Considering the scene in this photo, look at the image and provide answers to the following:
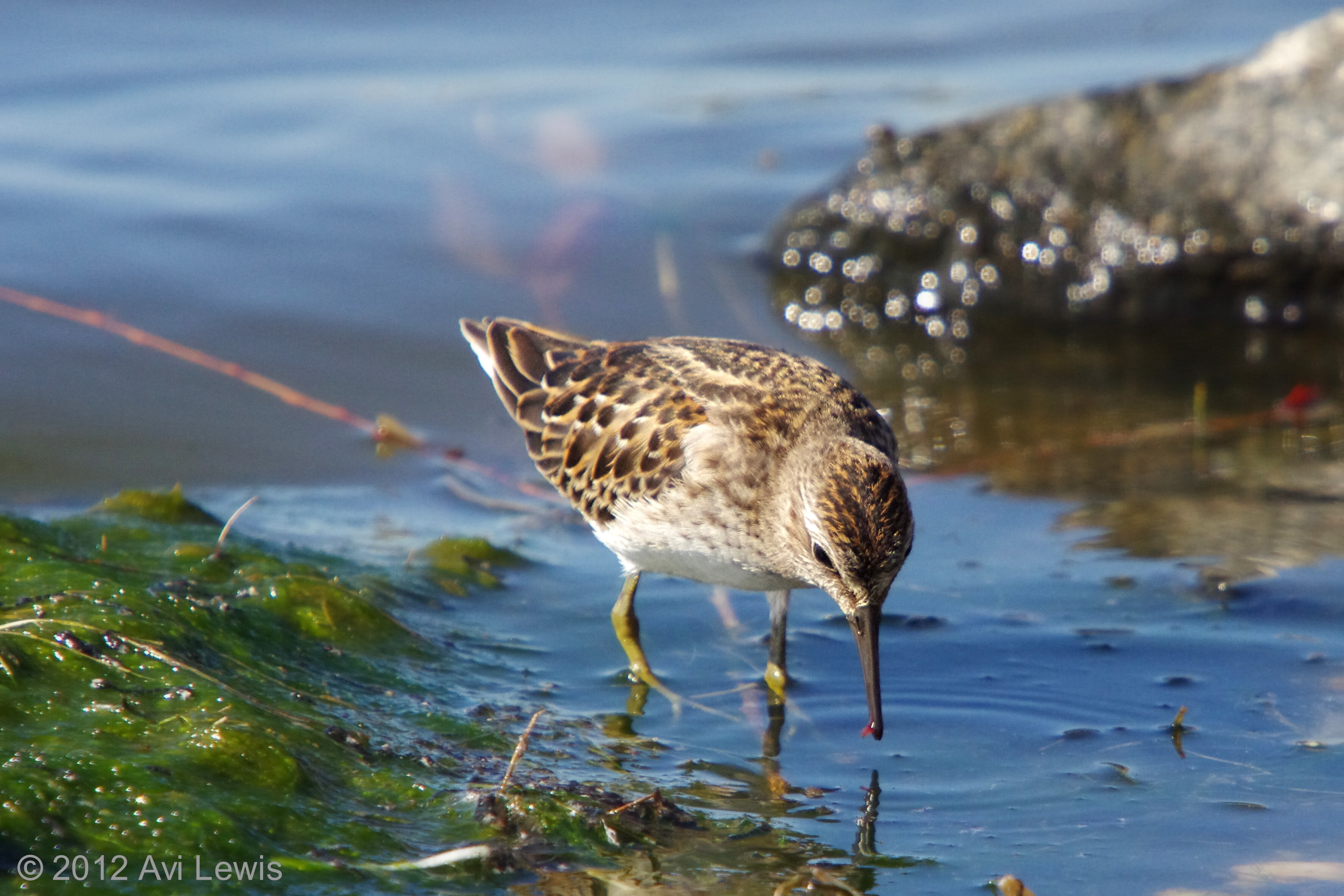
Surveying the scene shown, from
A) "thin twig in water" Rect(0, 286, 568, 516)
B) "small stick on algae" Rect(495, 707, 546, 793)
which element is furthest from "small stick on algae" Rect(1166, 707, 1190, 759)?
"thin twig in water" Rect(0, 286, 568, 516)

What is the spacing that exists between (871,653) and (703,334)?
4.60 m

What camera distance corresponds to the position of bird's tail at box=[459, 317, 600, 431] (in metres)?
6.61

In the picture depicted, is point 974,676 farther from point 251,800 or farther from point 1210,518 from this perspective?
point 251,800

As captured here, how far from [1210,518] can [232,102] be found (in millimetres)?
8194

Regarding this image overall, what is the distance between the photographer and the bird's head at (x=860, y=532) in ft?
16.0

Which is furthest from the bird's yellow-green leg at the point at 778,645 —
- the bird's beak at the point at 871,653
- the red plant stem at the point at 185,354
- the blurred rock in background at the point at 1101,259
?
the red plant stem at the point at 185,354

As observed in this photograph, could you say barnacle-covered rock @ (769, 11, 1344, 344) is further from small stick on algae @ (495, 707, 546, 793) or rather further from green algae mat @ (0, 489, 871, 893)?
small stick on algae @ (495, 707, 546, 793)

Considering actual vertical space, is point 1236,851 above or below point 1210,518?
below

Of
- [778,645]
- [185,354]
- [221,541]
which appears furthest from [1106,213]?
[221,541]

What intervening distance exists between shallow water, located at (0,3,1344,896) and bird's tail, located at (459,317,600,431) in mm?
735

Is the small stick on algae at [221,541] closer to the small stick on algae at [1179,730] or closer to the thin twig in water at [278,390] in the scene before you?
the thin twig in water at [278,390]

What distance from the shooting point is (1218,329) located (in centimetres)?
962

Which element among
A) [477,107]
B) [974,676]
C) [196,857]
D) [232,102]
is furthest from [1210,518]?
[232,102]

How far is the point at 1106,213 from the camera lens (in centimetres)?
974
